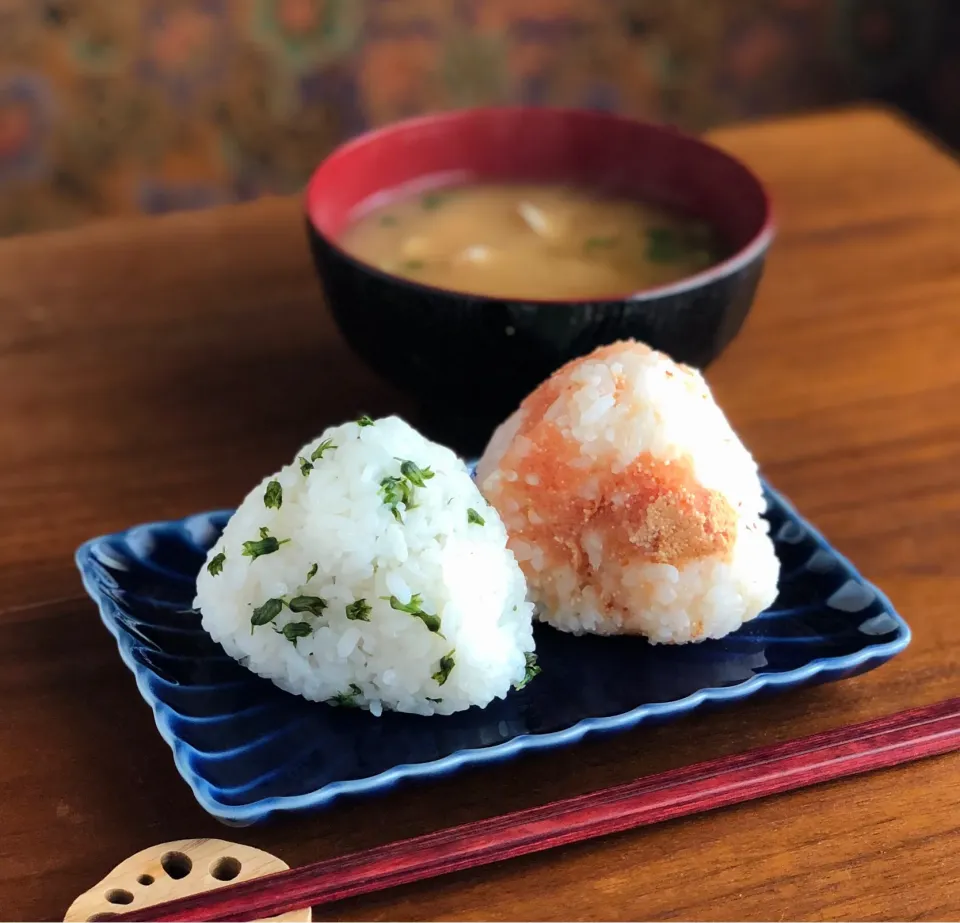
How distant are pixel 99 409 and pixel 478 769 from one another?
0.74 metres

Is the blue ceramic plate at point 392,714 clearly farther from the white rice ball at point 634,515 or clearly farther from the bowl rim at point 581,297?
the bowl rim at point 581,297

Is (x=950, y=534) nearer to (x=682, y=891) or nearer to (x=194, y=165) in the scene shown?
(x=682, y=891)

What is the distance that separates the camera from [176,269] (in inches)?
65.2

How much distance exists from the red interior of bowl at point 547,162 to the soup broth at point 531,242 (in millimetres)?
23

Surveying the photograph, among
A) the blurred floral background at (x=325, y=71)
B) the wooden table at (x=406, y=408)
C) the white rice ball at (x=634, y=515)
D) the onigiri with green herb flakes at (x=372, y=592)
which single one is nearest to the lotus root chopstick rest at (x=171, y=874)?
the wooden table at (x=406, y=408)

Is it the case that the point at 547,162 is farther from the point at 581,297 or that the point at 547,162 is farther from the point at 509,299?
the point at 509,299

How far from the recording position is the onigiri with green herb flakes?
856 mm

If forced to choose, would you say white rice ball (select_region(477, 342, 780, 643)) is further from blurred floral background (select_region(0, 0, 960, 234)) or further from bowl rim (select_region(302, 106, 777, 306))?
blurred floral background (select_region(0, 0, 960, 234))

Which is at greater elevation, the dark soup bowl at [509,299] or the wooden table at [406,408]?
the dark soup bowl at [509,299]

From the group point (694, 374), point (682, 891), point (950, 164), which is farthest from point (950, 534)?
point (950, 164)

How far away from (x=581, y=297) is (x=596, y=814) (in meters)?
0.61

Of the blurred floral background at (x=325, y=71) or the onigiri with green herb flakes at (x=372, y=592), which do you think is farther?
the blurred floral background at (x=325, y=71)

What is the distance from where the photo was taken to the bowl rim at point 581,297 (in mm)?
1102

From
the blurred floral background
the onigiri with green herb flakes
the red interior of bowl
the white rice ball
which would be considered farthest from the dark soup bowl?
the blurred floral background
